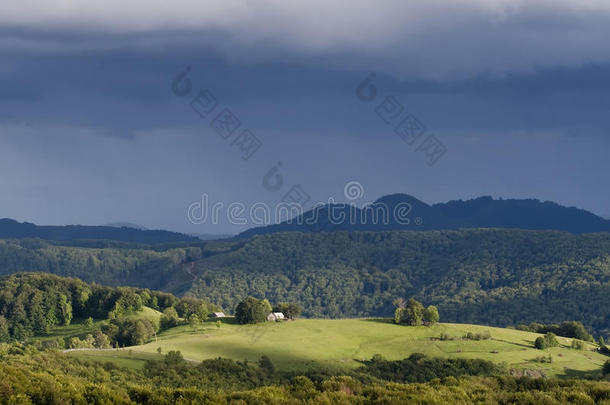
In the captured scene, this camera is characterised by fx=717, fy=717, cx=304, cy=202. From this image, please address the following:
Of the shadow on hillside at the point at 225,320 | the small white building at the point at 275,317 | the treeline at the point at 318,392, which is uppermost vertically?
the treeline at the point at 318,392

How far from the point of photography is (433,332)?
178125 mm

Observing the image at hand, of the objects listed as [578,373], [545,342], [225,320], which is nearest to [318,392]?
[578,373]

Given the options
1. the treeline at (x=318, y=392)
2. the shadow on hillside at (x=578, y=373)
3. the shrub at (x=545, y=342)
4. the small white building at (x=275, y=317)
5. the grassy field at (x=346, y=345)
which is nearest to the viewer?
the treeline at (x=318, y=392)

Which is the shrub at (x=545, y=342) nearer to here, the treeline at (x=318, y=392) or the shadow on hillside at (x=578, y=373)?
the shadow on hillside at (x=578, y=373)

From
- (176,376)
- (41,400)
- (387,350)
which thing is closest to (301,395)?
(41,400)

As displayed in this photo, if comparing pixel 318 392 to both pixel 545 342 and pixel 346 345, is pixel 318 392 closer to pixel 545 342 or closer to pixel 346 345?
pixel 346 345

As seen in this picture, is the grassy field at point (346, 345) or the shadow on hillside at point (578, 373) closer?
the shadow on hillside at point (578, 373)

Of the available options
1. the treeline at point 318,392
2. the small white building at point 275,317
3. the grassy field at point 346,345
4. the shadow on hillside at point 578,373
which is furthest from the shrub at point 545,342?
the treeline at point 318,392

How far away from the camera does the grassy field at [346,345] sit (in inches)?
5704

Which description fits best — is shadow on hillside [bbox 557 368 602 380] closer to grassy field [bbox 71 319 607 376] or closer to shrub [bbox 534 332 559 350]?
grassy field [bbox 71 319 607 376]

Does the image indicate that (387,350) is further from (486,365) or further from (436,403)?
(436,403)

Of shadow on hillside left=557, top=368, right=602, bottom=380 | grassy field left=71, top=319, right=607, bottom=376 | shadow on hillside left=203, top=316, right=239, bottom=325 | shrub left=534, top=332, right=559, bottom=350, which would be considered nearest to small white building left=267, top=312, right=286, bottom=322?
grassy field left=71, top=319, right=607, bottom=376

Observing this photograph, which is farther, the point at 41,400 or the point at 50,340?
the point at 50,340

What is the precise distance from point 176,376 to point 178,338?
206ft
